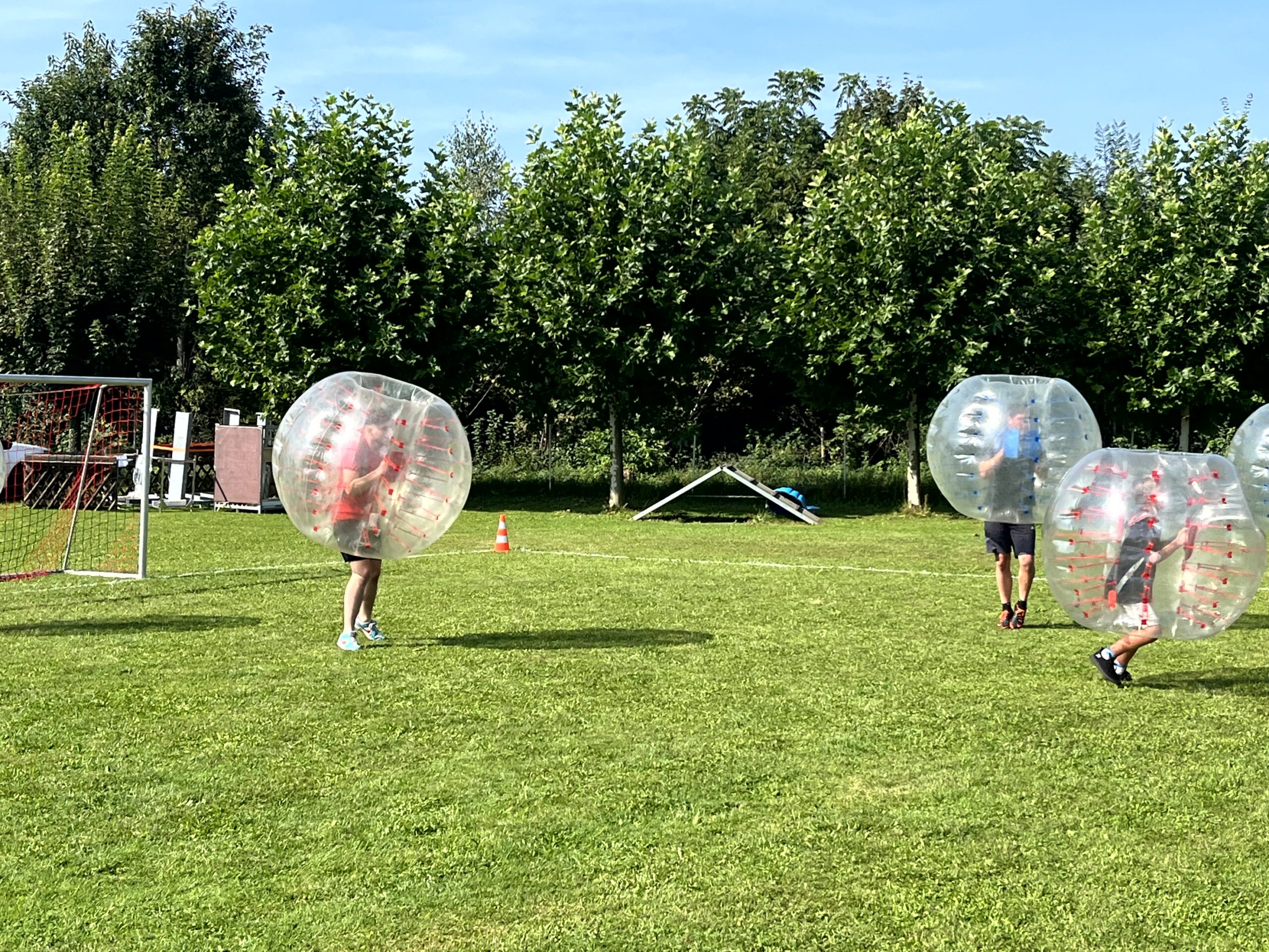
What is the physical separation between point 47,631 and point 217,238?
18.6 meters

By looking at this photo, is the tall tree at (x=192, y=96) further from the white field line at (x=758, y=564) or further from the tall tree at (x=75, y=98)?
the white field line at (x=758, y=564)

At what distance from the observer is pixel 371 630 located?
10.4 m

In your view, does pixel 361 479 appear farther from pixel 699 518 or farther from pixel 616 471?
pixel 616 471

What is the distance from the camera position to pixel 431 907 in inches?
189

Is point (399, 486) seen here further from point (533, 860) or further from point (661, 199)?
point (661, 199)

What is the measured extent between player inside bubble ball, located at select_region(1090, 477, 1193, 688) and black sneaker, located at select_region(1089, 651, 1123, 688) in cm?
51

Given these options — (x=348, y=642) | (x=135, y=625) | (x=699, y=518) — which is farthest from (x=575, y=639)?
(x=699, y=518)

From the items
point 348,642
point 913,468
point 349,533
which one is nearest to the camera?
point 349,533

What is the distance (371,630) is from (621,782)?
14.5 feet

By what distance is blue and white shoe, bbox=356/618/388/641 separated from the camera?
10352mm

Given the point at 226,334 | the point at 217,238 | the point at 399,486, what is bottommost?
the point at 399,486

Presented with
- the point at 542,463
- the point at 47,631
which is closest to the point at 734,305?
the point at 542,463

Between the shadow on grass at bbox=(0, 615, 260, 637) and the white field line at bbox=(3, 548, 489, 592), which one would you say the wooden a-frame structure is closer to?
the white field line at bbox=(3, 548, 489, 592)

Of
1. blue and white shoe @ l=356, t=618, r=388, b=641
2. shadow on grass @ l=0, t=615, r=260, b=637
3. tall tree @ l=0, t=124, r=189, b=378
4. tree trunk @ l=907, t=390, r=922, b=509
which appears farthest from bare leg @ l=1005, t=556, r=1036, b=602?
tall tree @ l=0, t=124, r=189, b=378
